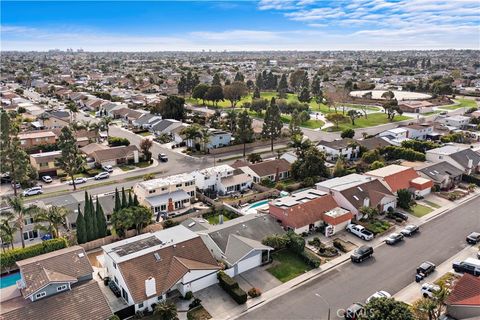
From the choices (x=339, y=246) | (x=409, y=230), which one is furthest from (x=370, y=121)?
(x=339, y=246)

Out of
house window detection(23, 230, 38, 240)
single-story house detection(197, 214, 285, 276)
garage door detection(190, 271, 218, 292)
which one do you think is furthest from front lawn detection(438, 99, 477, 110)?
house window detection(23, 230, 38, 240)

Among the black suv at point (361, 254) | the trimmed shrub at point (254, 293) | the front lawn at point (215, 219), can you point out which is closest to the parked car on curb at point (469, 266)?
the black suv at point (361, 254)

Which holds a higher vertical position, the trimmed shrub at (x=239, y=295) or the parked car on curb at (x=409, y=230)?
the parked car on curb at (x=409, y=230)

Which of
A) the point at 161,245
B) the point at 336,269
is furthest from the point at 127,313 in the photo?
the point at 336,269

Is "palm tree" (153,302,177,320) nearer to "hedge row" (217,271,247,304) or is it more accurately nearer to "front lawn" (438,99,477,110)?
"hedge row" (217,271,247,304)

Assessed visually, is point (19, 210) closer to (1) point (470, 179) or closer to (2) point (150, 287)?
(2) point (150, 287)

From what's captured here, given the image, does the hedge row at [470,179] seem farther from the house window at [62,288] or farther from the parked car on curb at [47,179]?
the parked car on curb at [47,179]

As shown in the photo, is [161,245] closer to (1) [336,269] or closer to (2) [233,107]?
(1) [336,269]
